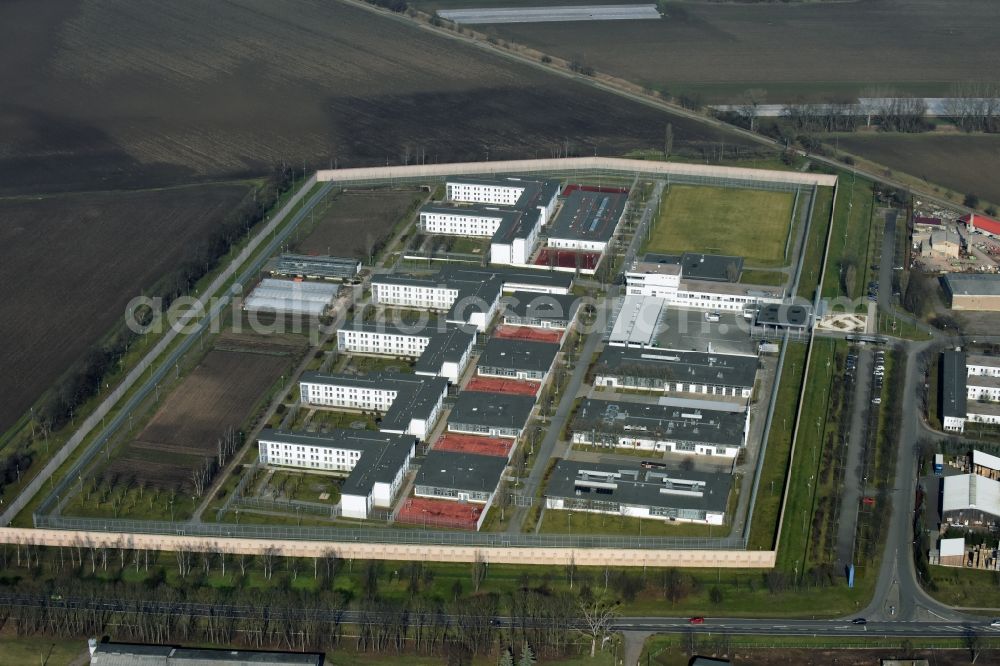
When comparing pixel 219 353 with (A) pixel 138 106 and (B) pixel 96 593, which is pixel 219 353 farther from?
(A) pixel 138 106

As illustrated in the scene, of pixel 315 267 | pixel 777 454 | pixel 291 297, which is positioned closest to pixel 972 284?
pixel 777 454

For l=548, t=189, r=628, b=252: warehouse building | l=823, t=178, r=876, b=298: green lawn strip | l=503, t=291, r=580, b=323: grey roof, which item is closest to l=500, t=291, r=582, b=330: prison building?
l=503, t=291, r=580, b=323: grey roof

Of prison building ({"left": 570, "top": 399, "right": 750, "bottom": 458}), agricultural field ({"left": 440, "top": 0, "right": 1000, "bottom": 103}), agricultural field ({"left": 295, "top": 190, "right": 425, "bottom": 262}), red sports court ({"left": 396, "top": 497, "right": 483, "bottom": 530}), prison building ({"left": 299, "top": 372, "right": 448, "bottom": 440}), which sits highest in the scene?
agricultural field ({"left": 440, "top": 0, "right": 1000, "bottom": 103})

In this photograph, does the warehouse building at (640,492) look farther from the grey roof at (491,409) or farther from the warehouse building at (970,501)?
the warehouse building at (970,501)

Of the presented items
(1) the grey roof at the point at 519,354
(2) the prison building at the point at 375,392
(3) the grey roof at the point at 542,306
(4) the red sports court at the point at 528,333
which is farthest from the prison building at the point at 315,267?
(2) the prison building at the point at 375,392

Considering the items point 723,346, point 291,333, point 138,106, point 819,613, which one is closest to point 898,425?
point 723,346

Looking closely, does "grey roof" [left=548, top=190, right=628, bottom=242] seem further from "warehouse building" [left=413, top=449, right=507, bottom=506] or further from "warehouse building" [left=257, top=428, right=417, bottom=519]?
"warehouse building" [left=413, top=449, right=507, bottom=506]

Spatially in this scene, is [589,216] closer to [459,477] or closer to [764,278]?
[764,278]
